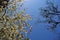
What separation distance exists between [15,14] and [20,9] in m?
0.11

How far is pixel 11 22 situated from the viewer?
81.4 inches

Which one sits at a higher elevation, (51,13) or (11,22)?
(11,22)

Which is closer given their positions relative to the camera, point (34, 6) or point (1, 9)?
point (1, 9)

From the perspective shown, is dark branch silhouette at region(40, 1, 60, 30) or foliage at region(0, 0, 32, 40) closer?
foliage at region(0, 0, 32, 40)

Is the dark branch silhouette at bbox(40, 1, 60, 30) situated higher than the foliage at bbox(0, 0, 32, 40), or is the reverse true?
the foliage at bbox(0, 0, 32, 40)

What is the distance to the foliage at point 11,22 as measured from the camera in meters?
2.05

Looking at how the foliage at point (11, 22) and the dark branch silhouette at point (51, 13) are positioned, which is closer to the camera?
the foliage at point (11, 22)

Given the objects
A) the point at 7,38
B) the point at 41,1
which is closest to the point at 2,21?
the point at 7,38

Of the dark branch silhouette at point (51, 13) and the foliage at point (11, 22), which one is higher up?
the foliage at point (11, 22)

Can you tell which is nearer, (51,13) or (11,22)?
(11,22)

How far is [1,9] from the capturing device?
204 centimetres

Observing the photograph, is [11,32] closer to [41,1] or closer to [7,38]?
[7,38]

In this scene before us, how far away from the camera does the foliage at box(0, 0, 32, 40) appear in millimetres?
2049

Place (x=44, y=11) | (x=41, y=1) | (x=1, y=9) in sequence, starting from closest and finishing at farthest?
1. (x=1, y=9)
2. (x=44, y=11)
3. (x=41, y=1)
